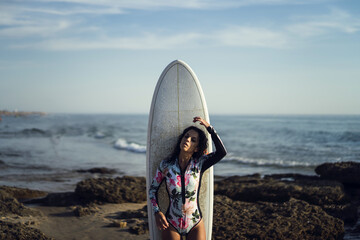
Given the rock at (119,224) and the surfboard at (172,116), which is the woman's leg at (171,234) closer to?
the surfboard at (172,116)

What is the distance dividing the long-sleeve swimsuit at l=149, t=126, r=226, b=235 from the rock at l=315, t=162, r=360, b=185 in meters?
5.49

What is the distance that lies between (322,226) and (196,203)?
2209 mm

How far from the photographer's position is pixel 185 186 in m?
2.93

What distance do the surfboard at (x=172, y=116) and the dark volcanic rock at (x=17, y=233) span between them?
1.50m

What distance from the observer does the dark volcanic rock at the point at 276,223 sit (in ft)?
13.6

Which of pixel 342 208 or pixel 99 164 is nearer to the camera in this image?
pixel 342 208

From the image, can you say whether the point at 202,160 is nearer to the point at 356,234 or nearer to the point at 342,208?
the point at 356,234

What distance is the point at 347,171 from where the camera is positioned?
738cm

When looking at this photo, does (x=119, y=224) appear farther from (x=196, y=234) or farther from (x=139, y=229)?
(x=196, y=234)

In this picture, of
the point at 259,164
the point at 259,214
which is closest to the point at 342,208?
the point at 259,214

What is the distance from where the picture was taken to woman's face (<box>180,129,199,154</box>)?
9.66 ft

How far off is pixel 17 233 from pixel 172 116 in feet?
7.43

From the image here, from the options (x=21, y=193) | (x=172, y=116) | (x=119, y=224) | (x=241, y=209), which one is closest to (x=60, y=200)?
(x=21, y=193)

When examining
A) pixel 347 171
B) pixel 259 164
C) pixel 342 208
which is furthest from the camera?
pixel 259 164
